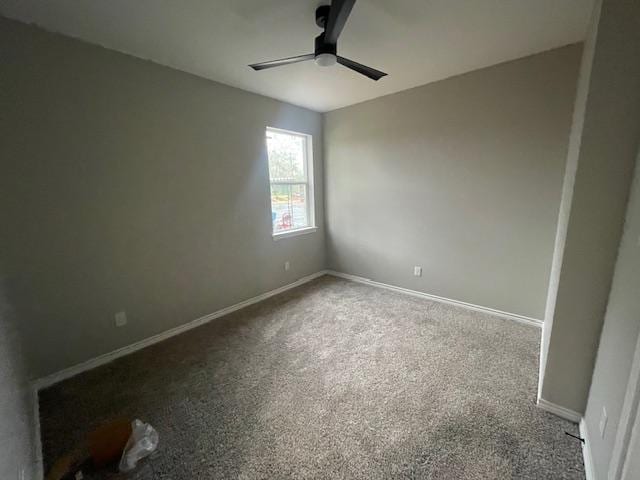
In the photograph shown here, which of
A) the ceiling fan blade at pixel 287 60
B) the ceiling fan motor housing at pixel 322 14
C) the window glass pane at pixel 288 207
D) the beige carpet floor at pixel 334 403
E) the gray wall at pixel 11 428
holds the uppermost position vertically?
the ceiling fan motor housing at pixel 322 14

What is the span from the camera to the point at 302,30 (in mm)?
1858

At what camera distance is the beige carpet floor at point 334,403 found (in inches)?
52.5

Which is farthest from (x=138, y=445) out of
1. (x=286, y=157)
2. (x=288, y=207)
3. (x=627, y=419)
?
(x=286, y=157)

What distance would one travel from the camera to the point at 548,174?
236 cm

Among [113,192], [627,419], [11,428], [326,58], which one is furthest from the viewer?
[113,192]

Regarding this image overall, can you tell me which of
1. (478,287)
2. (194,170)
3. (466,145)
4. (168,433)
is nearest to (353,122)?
(466,145)

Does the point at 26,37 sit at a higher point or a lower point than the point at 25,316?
higher

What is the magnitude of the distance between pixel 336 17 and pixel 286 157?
2361mm

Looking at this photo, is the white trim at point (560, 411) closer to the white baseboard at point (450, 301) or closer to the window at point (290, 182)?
the white baseboard at point (450, 301)

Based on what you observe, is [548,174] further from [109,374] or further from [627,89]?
[109,374]

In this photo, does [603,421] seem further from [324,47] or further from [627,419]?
[324,47]

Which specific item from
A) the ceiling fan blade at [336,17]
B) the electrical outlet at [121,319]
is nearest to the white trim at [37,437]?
the electrical outlet at [121,319]

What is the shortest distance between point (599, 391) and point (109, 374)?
3.09m

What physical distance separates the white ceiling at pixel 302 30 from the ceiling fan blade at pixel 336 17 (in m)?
0.25
